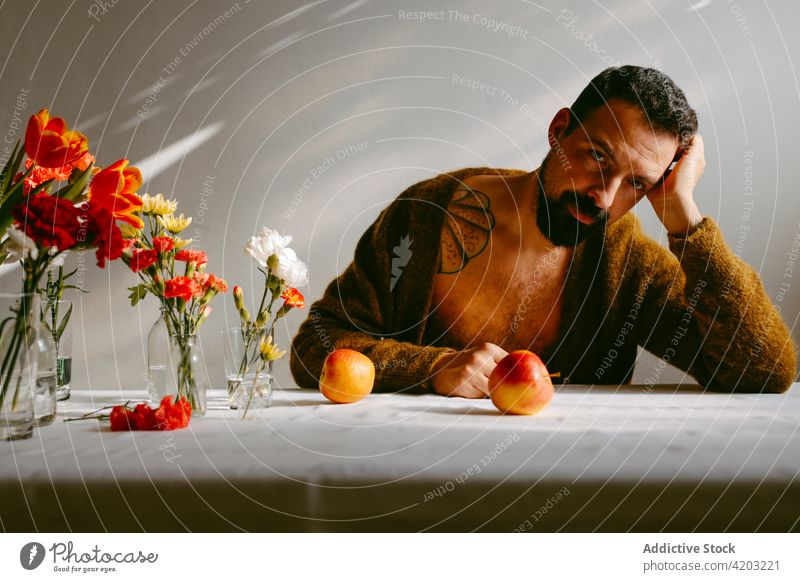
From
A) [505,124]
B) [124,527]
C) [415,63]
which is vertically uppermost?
[415,63]

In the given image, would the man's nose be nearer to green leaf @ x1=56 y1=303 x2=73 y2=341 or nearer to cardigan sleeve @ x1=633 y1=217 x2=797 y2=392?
cardigan sleeve @ x1=633 y1=217 x2=797 y2=392

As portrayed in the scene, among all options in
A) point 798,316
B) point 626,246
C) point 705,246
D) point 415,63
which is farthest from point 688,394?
point 415,63

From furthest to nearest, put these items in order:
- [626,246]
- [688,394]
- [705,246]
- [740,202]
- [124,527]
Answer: [740,202], [626,246], [705,246], [688,394], [124,527]

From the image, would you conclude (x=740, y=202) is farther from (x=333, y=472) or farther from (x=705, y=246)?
(x=333, y=472)

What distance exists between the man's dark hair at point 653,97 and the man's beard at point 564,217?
19 centimetres

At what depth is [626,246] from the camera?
4.39 ft

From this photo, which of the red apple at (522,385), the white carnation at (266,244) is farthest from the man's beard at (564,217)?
the white carnation at (266,244)

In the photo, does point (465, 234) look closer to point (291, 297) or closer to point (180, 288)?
point (291, 297)

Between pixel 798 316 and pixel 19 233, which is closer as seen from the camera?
pixel 19 233

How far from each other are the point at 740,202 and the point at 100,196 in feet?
4.77

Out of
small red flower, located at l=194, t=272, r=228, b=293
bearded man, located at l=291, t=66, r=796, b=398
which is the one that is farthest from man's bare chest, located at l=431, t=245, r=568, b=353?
small red flower, located at l=194, t=272, r=228, b=293

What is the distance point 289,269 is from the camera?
2.85 ft

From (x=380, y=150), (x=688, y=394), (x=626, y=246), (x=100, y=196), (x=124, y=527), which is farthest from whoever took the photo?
(x=380, y=150)

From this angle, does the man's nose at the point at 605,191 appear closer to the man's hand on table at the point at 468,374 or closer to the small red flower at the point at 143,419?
the man's hand on table at the point at 468,374
